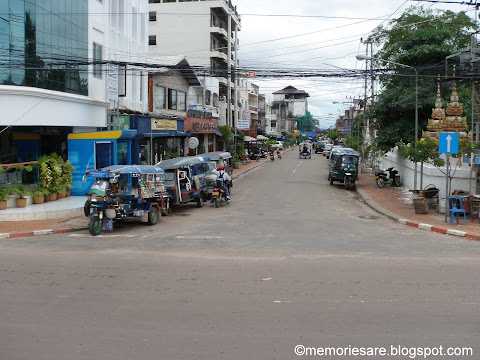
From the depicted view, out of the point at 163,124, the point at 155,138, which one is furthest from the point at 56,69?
the point at 155,138

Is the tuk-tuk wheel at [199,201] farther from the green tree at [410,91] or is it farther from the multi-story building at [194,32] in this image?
the multi-story building at [194,32]

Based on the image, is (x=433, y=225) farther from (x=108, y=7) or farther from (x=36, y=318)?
(x=108, y=7)

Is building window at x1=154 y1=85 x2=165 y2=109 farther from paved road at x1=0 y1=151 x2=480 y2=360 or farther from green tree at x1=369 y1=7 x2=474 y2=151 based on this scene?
paved road at x1=0 y1=151 x2=480 y2=360

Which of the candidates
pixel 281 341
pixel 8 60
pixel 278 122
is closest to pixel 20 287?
pixel 281 341

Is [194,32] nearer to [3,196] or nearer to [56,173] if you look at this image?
[56,173]

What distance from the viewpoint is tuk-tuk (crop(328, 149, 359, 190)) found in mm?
30706

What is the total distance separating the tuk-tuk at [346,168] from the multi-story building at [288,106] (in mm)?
99110

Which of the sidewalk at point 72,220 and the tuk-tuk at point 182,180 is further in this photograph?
the tuk-tuk at point 182,180

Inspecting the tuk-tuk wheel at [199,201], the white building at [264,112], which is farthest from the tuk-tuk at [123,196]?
the white building at [264,112]

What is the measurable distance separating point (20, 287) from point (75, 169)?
43.7 ft

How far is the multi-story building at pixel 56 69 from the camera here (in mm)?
18750

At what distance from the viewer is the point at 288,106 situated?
535 ft

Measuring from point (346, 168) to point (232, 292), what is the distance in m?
23.8

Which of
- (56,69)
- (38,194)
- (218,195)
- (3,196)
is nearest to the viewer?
(3,196)
